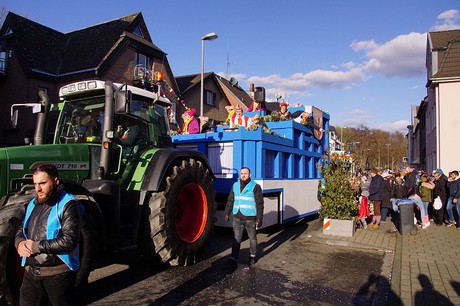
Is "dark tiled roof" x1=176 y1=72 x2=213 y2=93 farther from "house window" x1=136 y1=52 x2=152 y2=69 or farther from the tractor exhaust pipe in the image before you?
the tractor exhaust pipe

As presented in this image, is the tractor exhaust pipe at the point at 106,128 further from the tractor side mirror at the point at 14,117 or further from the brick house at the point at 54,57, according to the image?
the brick house at the point at 54,57

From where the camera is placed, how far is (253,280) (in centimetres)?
523

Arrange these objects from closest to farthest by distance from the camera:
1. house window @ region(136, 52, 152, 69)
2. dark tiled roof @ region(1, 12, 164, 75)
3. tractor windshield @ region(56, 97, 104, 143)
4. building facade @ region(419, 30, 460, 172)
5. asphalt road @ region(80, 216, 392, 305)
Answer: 1. asphalt road @ region(80, 216, 392, 305)
2. tractor windshield @ region(56, 97, 104, 143)
3. building facade @ region(419, 30, 460, 172)
4. dark tiled roof @ region(1, 12, 164, 75)
5. house window @ region(136, 52, 152, 69)

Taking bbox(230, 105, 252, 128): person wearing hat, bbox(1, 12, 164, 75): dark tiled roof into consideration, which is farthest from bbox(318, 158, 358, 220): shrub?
bbox(1, 12, 164, 75): dark tiled roof

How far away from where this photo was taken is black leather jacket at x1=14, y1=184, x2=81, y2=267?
2.64 meters

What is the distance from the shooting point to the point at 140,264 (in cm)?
580

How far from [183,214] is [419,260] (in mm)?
4171

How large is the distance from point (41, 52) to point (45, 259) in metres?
22.6

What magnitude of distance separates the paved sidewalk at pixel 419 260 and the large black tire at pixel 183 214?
275 cm

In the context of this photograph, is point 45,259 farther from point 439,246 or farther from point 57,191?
point 439,246

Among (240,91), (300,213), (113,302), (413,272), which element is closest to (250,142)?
(300,213)

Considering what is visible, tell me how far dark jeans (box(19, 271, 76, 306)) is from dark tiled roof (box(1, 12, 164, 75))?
19.8 meters

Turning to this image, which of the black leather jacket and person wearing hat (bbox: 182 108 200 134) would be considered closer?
the black leather jacket

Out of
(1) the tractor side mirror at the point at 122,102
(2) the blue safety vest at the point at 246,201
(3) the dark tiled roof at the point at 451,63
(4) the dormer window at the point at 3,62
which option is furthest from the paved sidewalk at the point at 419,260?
(4) the dormer window at the point at 3,62
